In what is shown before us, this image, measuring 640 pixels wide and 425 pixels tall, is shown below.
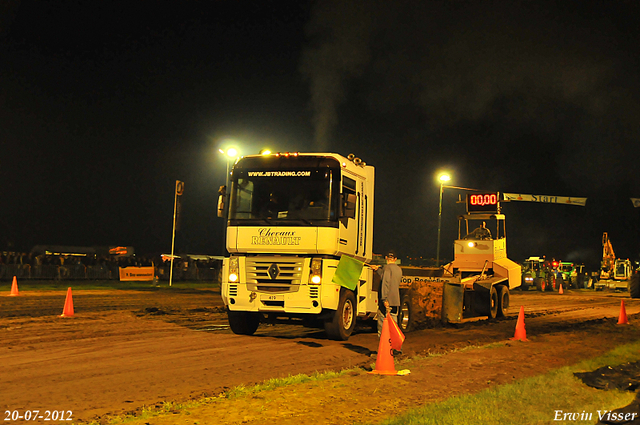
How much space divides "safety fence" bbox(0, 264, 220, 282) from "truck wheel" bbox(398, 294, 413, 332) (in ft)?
Result: 87.2

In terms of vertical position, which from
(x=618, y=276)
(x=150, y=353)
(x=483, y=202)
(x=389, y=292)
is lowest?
(x=150, y=353)

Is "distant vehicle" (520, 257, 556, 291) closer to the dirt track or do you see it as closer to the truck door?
the dirt track

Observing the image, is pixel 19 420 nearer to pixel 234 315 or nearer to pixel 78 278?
pixel 234 315

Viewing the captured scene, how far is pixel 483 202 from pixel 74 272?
25568 millimetres

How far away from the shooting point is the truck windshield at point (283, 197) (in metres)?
12.4

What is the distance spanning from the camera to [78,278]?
37.3 meters

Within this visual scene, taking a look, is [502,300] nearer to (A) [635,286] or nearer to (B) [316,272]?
(B) [316,272]

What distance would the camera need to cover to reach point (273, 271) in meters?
12.5

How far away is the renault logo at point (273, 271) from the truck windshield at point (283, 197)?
2.92ft

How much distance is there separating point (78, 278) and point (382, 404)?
34.0 meters

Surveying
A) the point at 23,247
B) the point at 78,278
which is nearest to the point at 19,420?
the point at 78,278

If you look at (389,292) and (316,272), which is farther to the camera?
(316,272)

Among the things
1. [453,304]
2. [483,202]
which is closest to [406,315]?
[453,304]

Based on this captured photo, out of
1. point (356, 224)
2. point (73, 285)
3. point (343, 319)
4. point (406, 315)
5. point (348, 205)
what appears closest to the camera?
point (348, 205)
